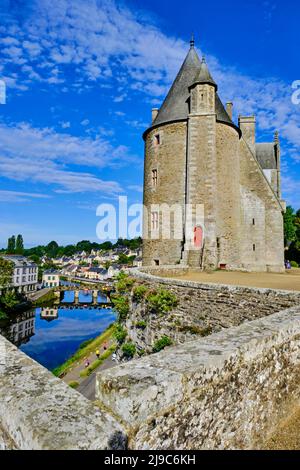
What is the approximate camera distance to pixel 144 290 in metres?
10.2

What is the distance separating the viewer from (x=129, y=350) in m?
10.9

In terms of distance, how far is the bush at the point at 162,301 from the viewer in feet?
29.6

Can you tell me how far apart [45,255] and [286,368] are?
628ft

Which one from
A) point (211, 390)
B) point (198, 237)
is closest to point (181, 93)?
point (198, 237)

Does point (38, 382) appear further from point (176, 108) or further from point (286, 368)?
point (176, 108)

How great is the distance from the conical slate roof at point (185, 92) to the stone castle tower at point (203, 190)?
0.06 meters

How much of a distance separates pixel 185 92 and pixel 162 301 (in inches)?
575

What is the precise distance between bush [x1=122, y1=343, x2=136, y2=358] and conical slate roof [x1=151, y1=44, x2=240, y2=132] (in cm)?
1307

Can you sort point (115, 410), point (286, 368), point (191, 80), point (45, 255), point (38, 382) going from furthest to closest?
point (45, 255), point (191, 80), point (286, 368), point (38, 382), point (115, 410)

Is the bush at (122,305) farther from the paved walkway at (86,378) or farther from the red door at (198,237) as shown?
the paved walkway at (86,378)

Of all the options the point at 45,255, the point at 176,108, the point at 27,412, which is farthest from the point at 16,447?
the point at 45,255

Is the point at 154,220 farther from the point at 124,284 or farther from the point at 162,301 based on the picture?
the point at 162,301

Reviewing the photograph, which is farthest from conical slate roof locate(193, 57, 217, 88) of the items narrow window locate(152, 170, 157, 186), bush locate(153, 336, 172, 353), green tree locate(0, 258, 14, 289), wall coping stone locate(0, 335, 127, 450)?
green tree locate(0, 258, 14, 289)

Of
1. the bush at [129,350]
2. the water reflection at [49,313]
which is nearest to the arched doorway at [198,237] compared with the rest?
the bush at [129,350]
